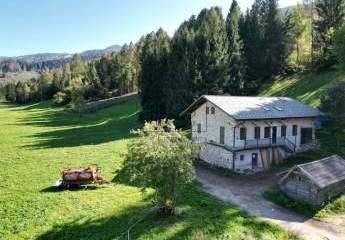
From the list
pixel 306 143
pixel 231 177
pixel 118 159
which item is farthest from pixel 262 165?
pixel 118 159

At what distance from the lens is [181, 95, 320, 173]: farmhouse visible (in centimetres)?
4562

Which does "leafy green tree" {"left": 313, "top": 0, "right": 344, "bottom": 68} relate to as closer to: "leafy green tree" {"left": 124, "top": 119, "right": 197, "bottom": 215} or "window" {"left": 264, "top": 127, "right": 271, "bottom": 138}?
"window" {"left": 264, "top": 127, "right": 271, "bottom": 138}

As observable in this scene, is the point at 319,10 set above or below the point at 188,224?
above

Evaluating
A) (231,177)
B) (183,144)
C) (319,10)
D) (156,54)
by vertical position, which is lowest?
(231,177)

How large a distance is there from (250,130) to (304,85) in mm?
36210

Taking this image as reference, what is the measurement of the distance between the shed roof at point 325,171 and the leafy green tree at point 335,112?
34.1 ft

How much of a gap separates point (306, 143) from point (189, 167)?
86.4 ft

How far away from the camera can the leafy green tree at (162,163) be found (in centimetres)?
2955

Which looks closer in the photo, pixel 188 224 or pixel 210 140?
pixel 188 224

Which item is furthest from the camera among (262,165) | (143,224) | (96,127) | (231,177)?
(96,127)

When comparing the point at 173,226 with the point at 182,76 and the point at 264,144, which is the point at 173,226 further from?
the point at 182,76

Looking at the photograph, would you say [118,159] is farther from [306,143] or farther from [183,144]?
[306,143]

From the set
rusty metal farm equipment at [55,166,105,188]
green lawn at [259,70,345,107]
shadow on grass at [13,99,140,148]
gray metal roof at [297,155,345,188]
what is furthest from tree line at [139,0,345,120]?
rusty metal farm equipment at [55,166,105,188]

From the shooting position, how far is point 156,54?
85.3 meters
